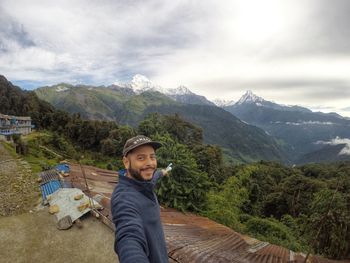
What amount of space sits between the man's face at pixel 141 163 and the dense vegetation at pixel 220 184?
1559 millimetres

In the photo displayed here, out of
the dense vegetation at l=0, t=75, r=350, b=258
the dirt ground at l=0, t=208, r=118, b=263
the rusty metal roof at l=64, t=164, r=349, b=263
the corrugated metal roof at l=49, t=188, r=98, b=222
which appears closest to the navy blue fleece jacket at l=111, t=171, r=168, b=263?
the dense vegetation at l=0, t=75, r=350, b=258

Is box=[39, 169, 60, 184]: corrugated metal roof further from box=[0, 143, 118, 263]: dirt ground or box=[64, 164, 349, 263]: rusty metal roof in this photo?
box=[64, 164, 349, 263]: rusty metal roof

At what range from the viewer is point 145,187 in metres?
2.84

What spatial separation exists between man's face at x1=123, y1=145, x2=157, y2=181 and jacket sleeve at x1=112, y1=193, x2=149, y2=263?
290 millimetres

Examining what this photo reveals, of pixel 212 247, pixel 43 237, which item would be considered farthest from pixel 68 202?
pixel 212 247

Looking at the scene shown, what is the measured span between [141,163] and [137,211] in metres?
0.50

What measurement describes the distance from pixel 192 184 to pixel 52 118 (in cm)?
4272

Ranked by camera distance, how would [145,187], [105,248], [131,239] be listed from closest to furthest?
1. [131,239]
2. [145,187]
3. [105,248]

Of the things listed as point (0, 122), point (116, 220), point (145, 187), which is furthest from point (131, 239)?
point (0, 122)

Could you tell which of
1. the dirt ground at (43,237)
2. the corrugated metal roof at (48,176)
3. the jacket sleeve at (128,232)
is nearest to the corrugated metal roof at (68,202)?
the dirt ground at (43,237)

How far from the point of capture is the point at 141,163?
2906mm

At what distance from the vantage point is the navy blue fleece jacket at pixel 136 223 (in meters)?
2.20

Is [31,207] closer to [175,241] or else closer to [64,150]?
[175,241]

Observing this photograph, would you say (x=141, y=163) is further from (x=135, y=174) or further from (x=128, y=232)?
(x=128, y=232)
